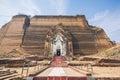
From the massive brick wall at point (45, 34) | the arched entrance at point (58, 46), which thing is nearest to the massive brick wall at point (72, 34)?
the massive brick wall at point (45, 34)

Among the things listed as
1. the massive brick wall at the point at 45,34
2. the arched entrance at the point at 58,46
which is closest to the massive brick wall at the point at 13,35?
the massive brick wall at the point at 45,34

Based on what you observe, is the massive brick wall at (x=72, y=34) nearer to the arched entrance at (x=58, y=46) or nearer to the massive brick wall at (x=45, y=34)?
the massive brick wall at (x=45, y=34)

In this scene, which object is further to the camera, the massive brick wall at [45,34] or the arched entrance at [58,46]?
the massive brick wall at [45,34]

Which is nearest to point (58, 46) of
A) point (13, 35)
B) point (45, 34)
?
point (45, 34)

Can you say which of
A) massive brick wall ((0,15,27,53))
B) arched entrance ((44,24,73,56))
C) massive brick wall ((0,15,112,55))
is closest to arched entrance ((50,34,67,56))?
arched entrance ((44,24,73,56))

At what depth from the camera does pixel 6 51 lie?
37.1 meters

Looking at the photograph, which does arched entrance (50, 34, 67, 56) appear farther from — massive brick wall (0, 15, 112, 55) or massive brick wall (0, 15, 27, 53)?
massive brick wall (0, 15, 27, 53)

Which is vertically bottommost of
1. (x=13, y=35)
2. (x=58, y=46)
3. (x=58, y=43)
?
(x=58, y=46)

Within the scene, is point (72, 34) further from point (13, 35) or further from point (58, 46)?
point (13, 35)

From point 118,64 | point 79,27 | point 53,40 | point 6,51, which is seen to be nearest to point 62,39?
point 53,40

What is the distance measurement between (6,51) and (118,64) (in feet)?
85.2

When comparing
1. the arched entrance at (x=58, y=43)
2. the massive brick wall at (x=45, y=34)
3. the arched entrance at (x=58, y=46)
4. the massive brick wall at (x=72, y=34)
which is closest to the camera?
the arched entrance at (x=58, y=43)

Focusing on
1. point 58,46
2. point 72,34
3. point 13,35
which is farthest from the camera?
point 13,35

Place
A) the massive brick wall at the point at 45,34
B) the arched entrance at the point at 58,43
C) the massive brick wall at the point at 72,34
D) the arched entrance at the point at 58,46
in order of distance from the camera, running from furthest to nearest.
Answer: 1. the massive brick wall at the point at 45,34
2. the massive brick wall at the point at 72,34
3. the arched entrance at the point at 58,46
4. the arched entrance at the point at 58,43
